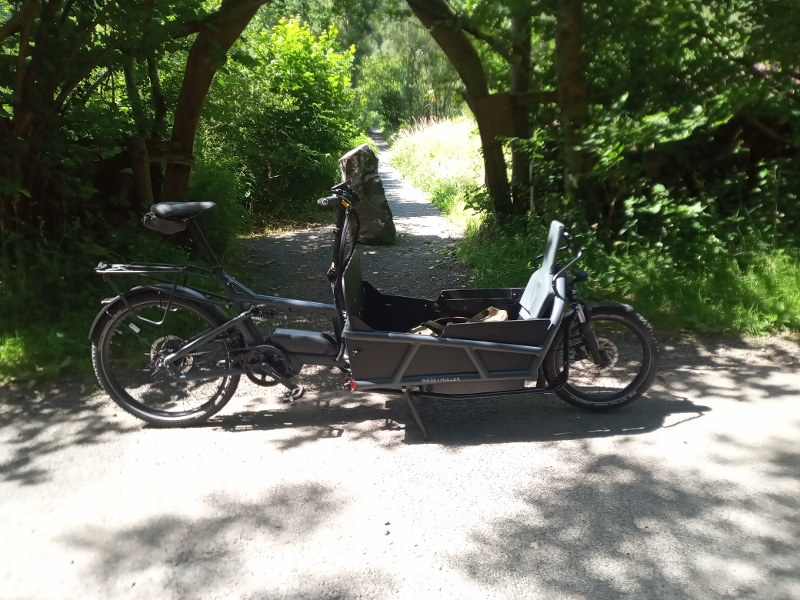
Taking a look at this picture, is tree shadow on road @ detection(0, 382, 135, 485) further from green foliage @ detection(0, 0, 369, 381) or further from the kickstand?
the kickstand

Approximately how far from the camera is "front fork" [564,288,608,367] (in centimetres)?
396

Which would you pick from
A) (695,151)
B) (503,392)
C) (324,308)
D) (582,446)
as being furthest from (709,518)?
(695,151)

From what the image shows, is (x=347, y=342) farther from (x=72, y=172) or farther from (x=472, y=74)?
(x=472, y=74)

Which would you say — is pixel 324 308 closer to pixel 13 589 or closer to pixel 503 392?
pixel 503 392

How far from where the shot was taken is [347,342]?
378 cm

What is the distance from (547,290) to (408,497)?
5.05 ft

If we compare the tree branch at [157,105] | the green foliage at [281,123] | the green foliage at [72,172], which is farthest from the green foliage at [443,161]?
the green foliage at [72,172]

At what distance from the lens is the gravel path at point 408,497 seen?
105 inches

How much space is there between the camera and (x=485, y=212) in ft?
29.7

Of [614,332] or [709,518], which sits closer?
[709,518]

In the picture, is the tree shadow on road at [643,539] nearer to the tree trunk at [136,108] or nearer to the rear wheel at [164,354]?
the rear wheel at [164,354]

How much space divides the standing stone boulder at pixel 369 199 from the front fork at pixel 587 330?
5928mm

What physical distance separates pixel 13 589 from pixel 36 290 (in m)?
3.32

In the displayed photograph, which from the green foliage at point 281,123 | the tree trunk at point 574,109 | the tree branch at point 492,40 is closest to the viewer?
the tree trunk at point 574,109
